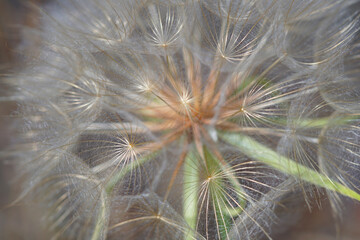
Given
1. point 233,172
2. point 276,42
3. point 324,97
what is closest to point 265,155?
point 233,172

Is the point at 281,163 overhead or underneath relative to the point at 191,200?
overhead

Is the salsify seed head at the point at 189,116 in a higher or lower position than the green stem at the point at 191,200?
higher

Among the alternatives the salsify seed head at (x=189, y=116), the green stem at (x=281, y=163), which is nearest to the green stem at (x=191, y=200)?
the salsify seed head at (x=189, y=116)

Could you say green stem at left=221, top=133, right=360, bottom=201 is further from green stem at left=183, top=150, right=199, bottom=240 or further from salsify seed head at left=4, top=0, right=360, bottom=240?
green stem at left=183, top=150, right=199, bottom=240

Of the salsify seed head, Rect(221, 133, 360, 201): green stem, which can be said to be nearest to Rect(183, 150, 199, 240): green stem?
the salsify seed head

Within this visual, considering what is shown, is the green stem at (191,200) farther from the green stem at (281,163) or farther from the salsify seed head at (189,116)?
the green stem at (281,163)

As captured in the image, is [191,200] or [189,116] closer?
[191,200]
